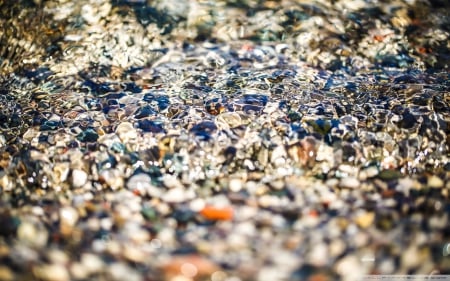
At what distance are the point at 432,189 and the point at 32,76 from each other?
16.4 feet

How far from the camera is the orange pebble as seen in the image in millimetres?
4363

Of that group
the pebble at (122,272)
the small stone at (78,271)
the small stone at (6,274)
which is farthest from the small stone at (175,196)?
the small stone at (6,274)

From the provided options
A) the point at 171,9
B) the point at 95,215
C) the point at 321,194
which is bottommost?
the point at 95,215

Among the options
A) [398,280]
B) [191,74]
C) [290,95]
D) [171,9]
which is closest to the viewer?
[398,280]

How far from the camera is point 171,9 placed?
709 cm

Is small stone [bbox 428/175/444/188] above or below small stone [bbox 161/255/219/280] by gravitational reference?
above

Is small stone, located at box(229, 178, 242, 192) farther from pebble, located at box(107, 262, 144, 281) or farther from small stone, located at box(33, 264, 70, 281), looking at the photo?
small stone, located at box(33, 264, 70, 281)

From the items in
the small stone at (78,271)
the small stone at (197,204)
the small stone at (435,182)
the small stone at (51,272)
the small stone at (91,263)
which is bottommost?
the small stone at (91,263)

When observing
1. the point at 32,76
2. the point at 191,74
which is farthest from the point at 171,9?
the point at 32,76

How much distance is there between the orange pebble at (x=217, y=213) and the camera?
4.36m

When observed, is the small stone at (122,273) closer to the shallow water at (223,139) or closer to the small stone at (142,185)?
the shallow water at (223,139)

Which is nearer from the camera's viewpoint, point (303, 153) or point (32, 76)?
point (303, 153)

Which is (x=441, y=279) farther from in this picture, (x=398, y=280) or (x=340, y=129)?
(x=340, y=129)

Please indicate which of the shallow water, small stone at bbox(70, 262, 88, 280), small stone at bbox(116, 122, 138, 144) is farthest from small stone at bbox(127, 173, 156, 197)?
small stone at bbox(70, 262, 88, 280)
